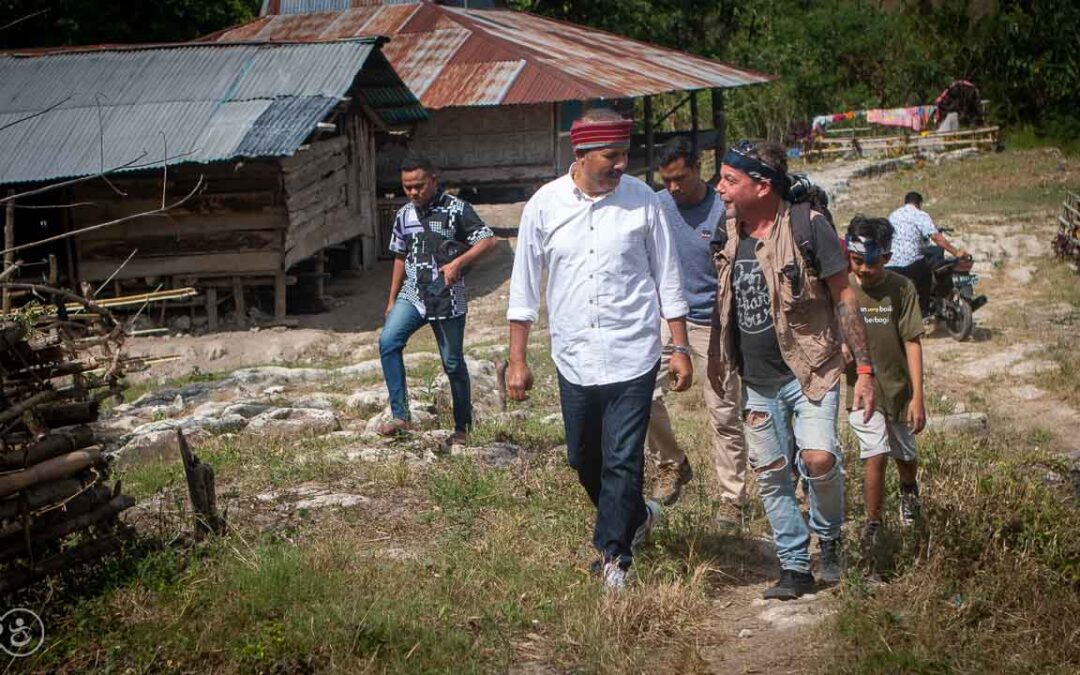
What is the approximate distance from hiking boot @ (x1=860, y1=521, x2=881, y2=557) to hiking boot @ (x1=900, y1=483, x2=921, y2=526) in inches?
7.9

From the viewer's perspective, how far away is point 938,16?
34.8 meters

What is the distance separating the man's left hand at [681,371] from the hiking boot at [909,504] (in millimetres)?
1376

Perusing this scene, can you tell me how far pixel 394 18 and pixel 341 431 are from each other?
16015 mm

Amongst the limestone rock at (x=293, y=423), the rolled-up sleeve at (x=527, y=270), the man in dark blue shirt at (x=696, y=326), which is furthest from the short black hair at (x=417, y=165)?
the rolled-up sleeve at (x=527, y=270)

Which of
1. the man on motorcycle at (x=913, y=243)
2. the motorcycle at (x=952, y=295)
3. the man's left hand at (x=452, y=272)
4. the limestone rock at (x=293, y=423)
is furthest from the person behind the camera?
the motorcycle at (x=952, y=295)

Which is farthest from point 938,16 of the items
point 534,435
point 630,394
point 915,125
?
point 630,394

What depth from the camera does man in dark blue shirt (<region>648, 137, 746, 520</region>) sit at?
18.2 feet

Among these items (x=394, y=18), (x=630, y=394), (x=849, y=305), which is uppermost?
(x=394, y=18)

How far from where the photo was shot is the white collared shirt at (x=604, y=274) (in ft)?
14.6

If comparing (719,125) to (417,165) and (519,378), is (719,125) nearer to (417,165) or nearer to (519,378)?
(417,165)

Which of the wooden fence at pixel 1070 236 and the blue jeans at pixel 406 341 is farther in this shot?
the wooden fence at pixel 1070 236

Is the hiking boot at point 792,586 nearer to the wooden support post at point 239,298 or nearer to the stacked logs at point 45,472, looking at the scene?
the stacked logs at point 45,472

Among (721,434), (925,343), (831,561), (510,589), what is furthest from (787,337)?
(925,343)

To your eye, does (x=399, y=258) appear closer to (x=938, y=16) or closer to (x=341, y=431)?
(x=341, y=431)
